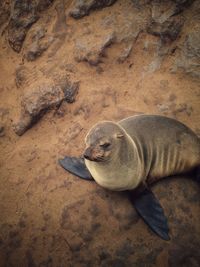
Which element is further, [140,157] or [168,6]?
[168,6]

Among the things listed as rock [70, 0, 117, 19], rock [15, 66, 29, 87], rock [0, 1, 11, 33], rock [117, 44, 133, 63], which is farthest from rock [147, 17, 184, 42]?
rock [0, 1, 11, 33]

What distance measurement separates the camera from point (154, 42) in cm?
479

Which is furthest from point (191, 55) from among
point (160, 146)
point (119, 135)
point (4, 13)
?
point (4, 13)

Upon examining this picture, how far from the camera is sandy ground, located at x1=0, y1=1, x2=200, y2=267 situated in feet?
10.4

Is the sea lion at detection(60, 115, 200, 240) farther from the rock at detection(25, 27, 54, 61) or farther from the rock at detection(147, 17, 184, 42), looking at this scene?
the rock at detection(25, 27, 54, 61)

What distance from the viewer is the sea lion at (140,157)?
9.95ft

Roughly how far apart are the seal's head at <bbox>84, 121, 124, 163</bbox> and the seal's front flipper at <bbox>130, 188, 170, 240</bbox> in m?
0.70

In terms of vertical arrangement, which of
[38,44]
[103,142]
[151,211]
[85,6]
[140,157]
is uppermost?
[85,6]

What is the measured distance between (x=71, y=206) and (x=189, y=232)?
54.0 inches

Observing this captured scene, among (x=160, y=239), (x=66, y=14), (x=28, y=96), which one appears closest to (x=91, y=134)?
(x=160, y=239)

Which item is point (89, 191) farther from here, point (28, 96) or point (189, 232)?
point (28, 96)

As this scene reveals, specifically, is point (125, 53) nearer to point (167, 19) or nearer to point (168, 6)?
point (167, 19)

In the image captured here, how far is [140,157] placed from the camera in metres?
3.43

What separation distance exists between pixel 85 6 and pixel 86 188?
3.14 meters
